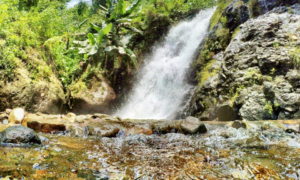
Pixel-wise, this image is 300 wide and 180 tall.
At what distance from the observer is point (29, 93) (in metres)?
6.20

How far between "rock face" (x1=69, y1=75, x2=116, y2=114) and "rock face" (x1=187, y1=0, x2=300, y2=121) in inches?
182

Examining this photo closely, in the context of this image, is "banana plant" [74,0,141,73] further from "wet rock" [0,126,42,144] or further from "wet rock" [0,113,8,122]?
"wet rock" [0,126,42,144]

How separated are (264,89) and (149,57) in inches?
298

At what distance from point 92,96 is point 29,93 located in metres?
3.87

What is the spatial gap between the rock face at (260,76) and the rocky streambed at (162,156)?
110 centimetres

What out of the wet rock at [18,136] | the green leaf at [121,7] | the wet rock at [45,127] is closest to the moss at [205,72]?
the green leaf at [121,7]

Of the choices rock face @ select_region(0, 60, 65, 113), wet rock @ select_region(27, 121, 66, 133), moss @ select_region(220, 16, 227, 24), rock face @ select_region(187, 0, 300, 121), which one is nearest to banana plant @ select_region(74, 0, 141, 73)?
rock face @ select_region(0, 60, 65, 113)

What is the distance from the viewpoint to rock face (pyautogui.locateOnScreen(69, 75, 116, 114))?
9484mm

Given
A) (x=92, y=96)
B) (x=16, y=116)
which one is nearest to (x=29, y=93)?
(x=16, y=116)

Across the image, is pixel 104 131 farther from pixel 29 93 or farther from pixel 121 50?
pixel 121 50

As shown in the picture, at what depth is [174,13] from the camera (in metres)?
13.8

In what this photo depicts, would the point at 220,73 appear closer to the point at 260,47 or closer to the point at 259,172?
the point at 260,47

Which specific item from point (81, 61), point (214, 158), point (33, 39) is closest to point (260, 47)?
point (214, 158)

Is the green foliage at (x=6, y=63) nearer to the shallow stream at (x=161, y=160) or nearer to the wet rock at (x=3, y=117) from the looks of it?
the wet rock at (x=3, y=117)
